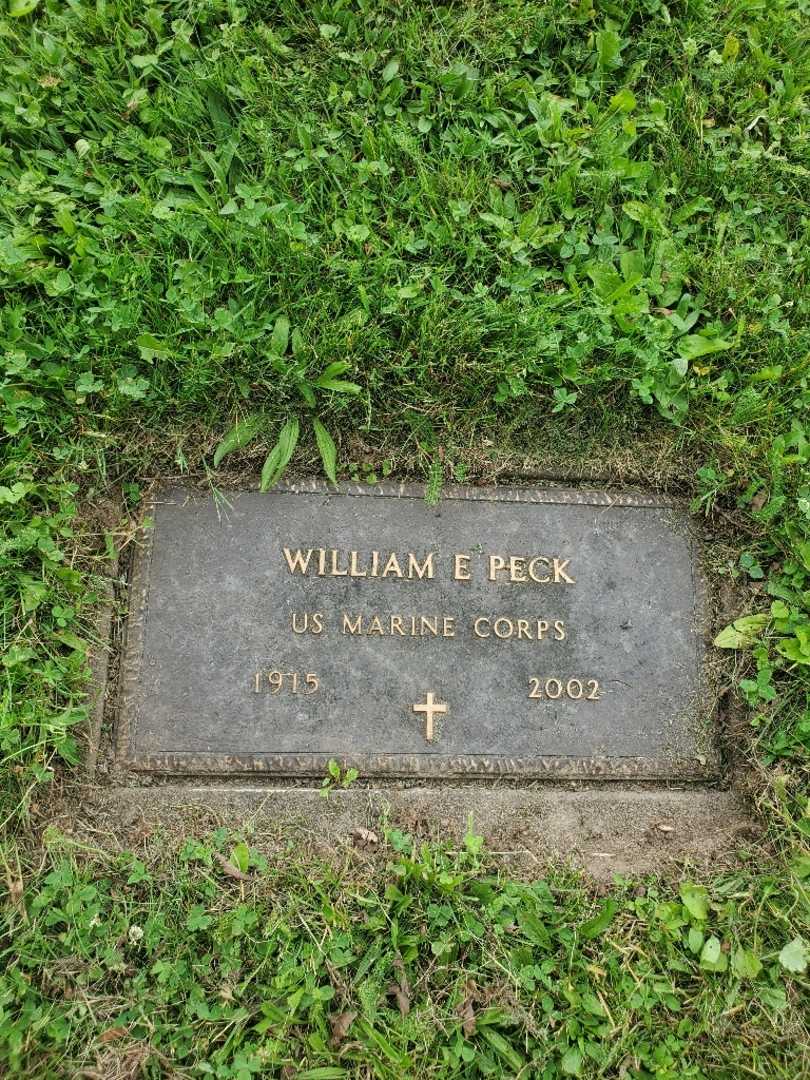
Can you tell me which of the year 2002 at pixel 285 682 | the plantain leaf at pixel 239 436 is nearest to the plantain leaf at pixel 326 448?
the plantain leaf at pixel 239 436

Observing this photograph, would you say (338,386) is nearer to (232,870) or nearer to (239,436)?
(239,436)

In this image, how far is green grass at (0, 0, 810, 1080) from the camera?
2.12 m

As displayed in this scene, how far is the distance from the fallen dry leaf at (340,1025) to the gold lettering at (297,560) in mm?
1164

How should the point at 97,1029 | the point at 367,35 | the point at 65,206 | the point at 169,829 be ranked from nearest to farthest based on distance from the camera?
the point at 97,1029 → the point at 169,829 → the point at 65,206 → the point at 367,35

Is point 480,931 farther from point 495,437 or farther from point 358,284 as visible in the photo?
point 358,284

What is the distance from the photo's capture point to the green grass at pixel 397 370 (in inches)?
→ 83.6

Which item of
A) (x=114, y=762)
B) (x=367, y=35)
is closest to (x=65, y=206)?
(x=367, y=35)

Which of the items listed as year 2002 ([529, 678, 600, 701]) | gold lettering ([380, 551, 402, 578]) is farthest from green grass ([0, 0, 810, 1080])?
year 2002 ([529, 678, 600, 701])

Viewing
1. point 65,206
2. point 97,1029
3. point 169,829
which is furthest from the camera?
point 65,206

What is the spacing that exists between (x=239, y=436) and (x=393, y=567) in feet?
1.95

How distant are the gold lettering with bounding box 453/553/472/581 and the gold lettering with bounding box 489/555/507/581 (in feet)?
0.22

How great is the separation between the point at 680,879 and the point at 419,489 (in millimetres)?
1334

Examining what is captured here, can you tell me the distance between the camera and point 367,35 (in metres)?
2.69

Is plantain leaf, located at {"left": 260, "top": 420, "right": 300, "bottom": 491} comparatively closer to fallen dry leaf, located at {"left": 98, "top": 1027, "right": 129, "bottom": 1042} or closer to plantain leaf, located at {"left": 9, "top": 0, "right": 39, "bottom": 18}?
fallen dry leaf, located at {"left": 98, "top": 1027, "right": 129, "bottom": 1042}
